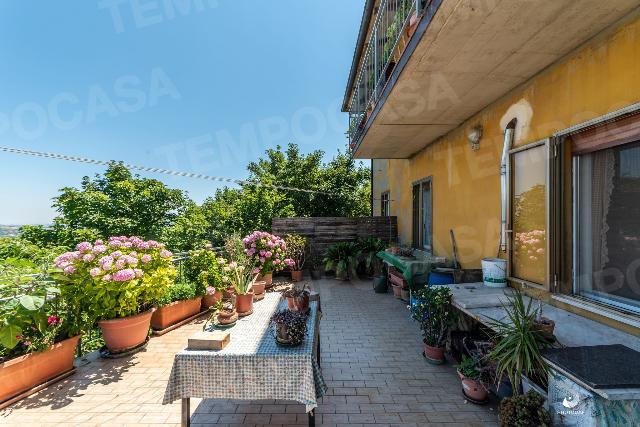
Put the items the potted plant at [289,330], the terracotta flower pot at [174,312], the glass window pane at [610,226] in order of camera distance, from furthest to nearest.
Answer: the terracotta flower pot at [174,312] → the glass window pane at [610,226] → the potted plant at [289,330]

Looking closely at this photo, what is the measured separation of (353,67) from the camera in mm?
9273

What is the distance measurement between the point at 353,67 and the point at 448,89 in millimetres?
6658

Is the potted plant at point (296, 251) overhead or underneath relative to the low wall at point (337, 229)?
underneath

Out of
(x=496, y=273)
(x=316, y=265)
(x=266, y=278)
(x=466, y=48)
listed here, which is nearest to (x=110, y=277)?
(x=266, y=278)

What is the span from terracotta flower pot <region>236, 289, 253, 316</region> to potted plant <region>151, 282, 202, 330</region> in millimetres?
2211

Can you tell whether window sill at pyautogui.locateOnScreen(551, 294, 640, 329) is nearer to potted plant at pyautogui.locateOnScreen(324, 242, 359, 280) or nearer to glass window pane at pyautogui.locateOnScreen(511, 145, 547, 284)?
glass window pane at pyautogui.locateOnScreen(511, 145, 547, 284)

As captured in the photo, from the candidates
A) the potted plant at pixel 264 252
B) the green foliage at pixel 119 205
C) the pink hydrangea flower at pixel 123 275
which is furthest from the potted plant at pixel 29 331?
the green foliage at pixel 119 205

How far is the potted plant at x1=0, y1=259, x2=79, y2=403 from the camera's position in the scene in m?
2.66

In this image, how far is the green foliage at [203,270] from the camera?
4992mm

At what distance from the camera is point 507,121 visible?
354 centimetres

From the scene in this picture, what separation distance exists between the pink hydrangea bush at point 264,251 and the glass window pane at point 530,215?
15.6ft

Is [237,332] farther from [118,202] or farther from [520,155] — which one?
[118,202]

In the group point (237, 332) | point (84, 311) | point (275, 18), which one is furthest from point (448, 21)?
point (275, 18)

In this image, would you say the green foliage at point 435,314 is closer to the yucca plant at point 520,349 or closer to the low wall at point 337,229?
the yucca plant at point 520,349
